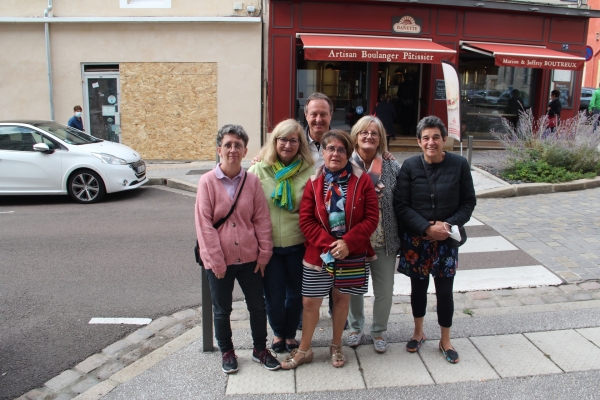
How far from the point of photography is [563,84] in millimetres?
15961

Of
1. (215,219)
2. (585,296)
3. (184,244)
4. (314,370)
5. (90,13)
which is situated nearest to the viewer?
(215,219)

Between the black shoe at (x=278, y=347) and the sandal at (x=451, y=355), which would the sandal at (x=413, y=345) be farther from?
the black shoe at (x=278, y=347)

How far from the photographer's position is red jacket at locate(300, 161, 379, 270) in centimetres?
343

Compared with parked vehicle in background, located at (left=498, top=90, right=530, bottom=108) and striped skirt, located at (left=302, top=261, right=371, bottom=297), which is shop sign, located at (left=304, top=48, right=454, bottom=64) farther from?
striped skirt, located at (left=302, top=261, right=371, bottom=297)

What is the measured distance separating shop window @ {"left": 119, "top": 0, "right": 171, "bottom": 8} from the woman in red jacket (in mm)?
11826

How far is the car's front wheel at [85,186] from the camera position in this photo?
32.0 feet

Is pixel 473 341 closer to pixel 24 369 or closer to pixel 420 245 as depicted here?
pixel 420 245

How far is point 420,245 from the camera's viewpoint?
12.4ft

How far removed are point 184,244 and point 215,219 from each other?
11.9 feet

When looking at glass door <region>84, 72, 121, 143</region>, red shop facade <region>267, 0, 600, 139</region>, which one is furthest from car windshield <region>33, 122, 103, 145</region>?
red shop facade <region>267, 0, 600, 139</region>

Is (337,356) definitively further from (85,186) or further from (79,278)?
(85,186)

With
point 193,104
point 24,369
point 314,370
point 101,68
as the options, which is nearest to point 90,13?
point 101,68

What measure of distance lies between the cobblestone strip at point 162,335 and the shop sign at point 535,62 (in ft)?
30.8

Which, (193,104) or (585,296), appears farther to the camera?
(193,104)
